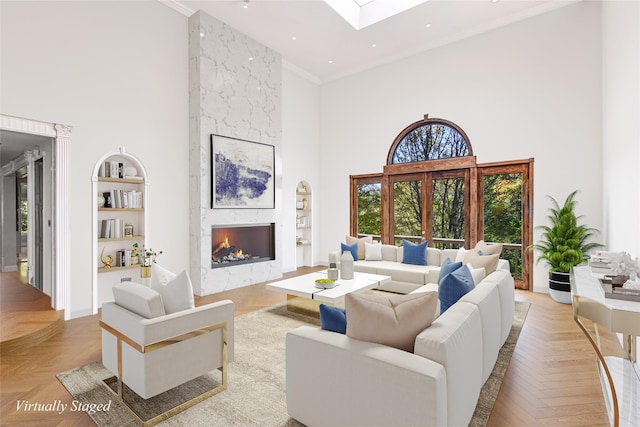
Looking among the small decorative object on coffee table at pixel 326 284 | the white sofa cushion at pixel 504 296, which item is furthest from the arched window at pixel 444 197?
the small decorative object on coffee table at pixel 326 284

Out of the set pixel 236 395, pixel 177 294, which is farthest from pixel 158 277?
pixel 236 395

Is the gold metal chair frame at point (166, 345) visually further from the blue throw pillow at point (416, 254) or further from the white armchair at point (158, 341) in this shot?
the blue throw pillow at point (416, 254)

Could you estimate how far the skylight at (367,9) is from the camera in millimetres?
5441

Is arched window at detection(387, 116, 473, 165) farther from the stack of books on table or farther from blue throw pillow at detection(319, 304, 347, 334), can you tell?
blue throw pillow at detection(319, 304, 347, 334)

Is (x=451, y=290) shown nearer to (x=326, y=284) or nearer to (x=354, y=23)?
(x=326, y=284)

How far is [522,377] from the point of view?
2750 millimetres

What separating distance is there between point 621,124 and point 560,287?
8.02 feet

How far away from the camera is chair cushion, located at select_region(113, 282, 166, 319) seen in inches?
91.1

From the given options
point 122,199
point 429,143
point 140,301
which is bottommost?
point 140,301

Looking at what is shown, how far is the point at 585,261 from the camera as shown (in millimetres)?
4922

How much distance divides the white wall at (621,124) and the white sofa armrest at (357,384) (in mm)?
2803

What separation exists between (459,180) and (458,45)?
2.60 metres

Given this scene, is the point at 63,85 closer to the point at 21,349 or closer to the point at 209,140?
the point at 209,140

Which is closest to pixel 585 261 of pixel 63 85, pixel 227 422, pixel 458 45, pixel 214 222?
pixel 458 45
